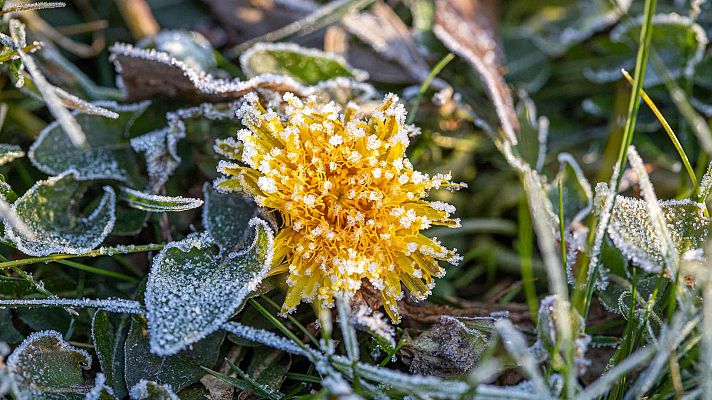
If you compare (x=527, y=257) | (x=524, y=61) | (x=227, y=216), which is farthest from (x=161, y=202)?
(x=524, y=61)

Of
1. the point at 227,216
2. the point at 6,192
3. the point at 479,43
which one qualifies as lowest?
the point at 227,216

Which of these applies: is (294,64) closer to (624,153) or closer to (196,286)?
(196,286)

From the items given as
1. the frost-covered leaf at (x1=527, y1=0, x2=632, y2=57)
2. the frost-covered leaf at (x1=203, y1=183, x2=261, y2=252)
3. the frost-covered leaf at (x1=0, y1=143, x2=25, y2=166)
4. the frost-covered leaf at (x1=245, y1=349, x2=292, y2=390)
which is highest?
the frost-covered leaf at (x1=527, y1=0, x2=632, y2=57)

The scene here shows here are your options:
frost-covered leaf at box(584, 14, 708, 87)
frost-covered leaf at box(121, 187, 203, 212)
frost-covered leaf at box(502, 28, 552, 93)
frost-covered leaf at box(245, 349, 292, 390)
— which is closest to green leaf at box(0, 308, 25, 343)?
frost-covered leaf at box(121, 187, 203, 212)

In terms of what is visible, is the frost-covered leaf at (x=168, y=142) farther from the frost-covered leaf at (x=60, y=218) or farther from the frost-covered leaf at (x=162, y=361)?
the frost-covered leaf at (x=162, y=361)

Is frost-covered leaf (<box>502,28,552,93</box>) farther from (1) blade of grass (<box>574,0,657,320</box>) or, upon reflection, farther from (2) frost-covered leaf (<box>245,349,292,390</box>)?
(2) frost-covered leaf (<box>245,349,292,390</box>)

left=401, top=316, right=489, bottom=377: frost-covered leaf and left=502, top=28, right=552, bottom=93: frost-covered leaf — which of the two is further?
left=502, top=28, right=552, bottom=93: frost-covered leaf

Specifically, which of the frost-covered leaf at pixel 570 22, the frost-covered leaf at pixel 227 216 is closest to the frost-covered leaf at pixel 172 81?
the frost-covered leaf at pixel 227 216
